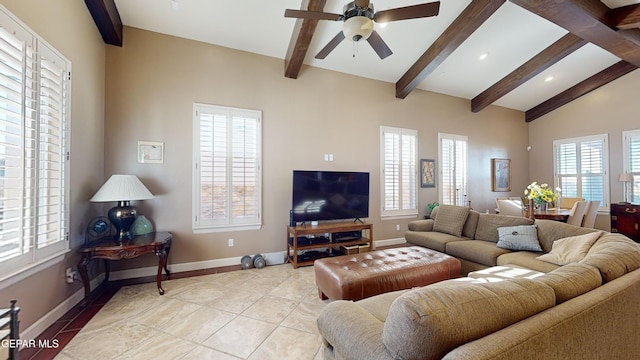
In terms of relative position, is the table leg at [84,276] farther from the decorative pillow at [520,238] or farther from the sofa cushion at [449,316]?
the decorative pillow at [520,238]

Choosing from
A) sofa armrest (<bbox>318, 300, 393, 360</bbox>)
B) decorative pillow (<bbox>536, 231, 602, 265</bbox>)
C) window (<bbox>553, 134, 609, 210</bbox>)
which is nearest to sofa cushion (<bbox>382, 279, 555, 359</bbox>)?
sofa armrest (<bbox>318, 300, 393, 360</bbox>)

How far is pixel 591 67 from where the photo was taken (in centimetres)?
541

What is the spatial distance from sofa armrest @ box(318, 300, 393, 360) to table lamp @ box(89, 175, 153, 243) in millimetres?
2738

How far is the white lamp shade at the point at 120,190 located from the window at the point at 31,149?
0.33 metres

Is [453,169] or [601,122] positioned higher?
[601,122]

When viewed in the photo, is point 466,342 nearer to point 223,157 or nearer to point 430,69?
point 223,157

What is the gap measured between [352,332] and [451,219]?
3.44 meters

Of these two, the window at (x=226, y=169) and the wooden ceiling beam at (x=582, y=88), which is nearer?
the window at (x=226, y=169)

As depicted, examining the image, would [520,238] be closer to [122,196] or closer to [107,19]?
[122,196]

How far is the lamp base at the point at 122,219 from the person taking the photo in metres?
2.96

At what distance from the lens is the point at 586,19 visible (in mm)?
3389

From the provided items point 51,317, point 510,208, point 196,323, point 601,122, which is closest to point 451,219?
point 510,208

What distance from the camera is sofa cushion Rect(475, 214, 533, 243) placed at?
3389 mm

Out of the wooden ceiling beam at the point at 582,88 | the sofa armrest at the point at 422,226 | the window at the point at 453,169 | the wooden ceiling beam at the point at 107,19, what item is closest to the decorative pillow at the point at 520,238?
the sofa armrest at the point at 422,226
